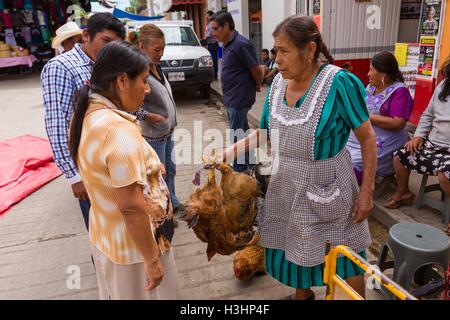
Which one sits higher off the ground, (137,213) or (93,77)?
(93,77)

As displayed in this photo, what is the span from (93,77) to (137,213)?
0.62 m

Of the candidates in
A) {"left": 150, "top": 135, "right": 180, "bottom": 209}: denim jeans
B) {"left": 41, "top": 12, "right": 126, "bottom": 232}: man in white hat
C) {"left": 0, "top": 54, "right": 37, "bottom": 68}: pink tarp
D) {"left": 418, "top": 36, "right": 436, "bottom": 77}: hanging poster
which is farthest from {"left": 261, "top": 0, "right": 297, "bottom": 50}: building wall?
{"left": 0, "top": 54, "right": 37, "bottom": 68}: pink tarp

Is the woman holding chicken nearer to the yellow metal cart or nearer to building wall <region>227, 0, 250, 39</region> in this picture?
the yellow metal cart

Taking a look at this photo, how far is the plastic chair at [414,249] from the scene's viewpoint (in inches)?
88.0

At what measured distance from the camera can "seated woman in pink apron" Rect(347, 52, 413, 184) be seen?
3299 millimetres

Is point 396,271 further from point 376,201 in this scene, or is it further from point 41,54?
point 41,54

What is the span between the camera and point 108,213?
1563 mm

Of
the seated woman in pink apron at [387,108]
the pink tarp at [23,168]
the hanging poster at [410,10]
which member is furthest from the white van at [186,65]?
the seated woman in pink apron at [387,108]

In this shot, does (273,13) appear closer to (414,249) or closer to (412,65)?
(412,65)

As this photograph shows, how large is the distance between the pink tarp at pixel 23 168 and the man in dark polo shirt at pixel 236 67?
288 cm

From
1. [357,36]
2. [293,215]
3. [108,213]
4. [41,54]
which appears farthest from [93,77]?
[41,54]

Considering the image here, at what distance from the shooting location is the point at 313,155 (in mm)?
1846

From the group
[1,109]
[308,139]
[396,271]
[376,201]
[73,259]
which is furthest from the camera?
[1,109]

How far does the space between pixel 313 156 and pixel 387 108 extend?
1.91 meters
